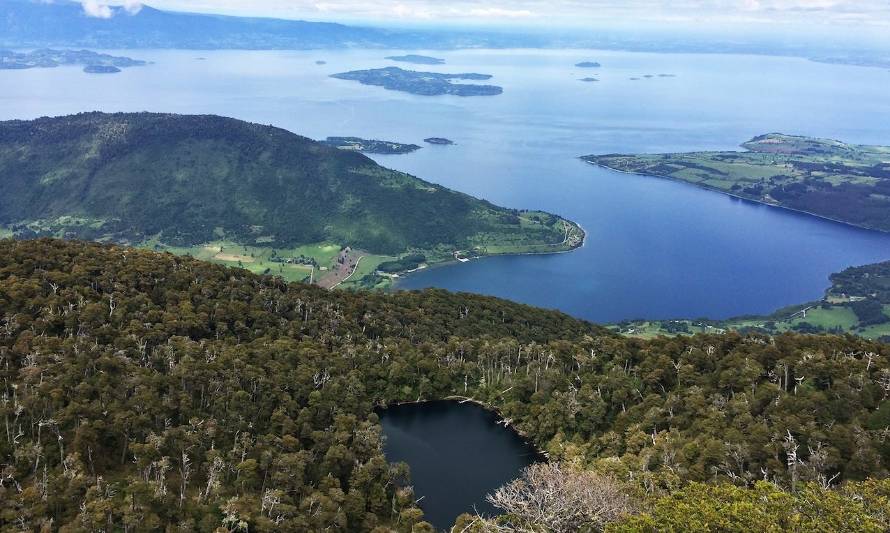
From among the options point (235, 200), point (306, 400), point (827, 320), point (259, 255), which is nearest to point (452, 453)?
point (306, 400)

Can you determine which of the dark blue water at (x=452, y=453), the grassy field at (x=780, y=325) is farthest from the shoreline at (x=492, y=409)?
the grassy field at (x=780, y=325)

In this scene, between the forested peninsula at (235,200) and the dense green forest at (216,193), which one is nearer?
the forested peninsula at (235,200)

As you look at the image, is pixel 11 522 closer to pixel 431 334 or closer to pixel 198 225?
pixel 431 334

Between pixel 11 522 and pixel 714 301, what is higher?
pixel 11 522

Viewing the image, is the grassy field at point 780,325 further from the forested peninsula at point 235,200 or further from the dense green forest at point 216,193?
the dense green forest at point 216,193

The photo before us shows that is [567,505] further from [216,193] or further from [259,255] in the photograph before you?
[216,193]

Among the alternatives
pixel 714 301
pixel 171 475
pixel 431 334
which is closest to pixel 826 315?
pixel 714 301

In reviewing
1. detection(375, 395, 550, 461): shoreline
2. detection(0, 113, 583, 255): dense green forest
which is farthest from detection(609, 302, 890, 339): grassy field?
detection(375, 395, 550, 461): shoreline
